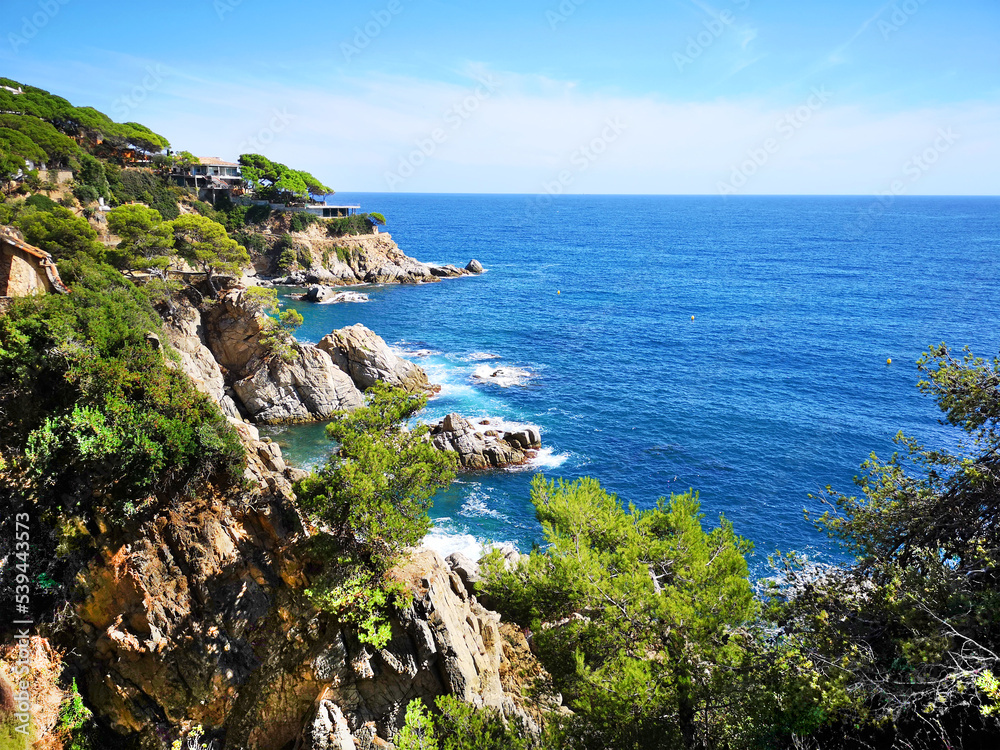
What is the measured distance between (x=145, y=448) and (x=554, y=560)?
15.6 meters

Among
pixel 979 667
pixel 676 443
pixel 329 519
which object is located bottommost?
pixel 676 443

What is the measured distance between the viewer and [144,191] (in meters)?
84.6

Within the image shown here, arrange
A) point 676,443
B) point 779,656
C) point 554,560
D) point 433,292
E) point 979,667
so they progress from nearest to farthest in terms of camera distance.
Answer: point 979,667 → point 779,656 → point 554,560 → point 676,443 → point 433,292

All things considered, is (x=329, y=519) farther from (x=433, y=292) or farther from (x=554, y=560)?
(x=433, y=292)

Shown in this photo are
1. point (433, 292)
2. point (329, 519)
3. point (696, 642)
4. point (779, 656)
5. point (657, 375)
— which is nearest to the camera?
point (779, 656)

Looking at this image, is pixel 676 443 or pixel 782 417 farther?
pixel 782 417

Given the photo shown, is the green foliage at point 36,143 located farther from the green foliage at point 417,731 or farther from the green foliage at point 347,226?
the green foliage at point 417,731

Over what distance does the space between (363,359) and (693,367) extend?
1587 inches

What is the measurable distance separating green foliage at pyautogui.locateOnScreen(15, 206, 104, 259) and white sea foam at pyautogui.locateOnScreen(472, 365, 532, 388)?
39102 mm

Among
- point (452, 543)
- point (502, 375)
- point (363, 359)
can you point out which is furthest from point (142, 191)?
point (452, 543)

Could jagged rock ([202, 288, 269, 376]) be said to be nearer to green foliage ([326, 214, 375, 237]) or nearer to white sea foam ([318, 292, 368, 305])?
white sea foam ([318, 292, 368, 305])

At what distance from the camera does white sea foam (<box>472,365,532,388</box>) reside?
205ft

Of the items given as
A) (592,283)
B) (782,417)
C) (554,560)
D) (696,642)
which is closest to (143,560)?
(554,560)

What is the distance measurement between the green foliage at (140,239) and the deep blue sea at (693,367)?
2190 cm
